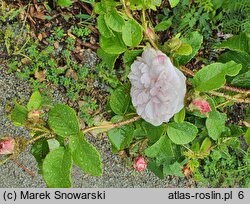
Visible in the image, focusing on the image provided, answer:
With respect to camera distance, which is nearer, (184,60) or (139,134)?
(184,60)

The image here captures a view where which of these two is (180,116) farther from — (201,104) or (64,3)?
(64,3)

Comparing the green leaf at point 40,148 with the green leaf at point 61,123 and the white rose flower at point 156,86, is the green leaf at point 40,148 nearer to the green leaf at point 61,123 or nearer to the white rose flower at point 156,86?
the green leaf at point 61,123

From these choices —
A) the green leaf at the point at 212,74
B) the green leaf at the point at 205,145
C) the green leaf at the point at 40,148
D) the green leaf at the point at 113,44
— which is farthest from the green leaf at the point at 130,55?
the green leaf at the point at 205,145

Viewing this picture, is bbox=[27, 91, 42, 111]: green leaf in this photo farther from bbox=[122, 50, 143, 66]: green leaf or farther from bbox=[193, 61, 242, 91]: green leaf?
bbox=[193, 61, 242, 91]: green leaf

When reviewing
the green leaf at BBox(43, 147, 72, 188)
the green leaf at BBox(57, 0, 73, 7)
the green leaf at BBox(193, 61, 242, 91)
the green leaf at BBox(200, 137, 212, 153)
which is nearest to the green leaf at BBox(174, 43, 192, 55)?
the green leaf at BBox(193, 61, 242, 91)
